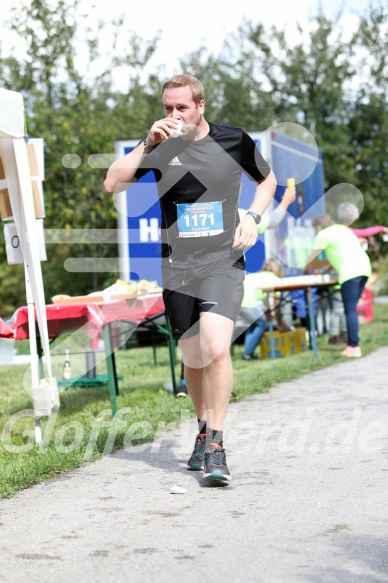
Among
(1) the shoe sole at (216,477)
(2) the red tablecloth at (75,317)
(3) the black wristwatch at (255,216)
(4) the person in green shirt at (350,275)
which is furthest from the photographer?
(4) the person in green shirt at (350,275)

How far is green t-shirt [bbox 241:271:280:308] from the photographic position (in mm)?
12211

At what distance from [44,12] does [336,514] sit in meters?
18.0

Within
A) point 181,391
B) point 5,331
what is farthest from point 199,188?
point 181,391

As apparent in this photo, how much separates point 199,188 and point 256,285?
7.01m

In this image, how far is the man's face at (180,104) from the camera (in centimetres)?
520

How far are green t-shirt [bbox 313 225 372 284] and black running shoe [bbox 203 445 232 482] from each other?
7.15m

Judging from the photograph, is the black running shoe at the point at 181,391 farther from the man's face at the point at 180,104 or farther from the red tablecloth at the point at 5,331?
the man's face at the point at 180,104

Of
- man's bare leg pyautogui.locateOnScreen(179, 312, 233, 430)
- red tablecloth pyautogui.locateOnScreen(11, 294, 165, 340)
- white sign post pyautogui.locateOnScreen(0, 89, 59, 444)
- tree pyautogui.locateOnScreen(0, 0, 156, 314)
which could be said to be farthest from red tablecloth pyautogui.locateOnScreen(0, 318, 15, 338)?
tree pyautogui.locateOnScreen(0, 0, 156, 314)

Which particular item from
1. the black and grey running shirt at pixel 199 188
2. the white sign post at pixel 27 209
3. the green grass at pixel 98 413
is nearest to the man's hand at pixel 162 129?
the black and grey running shirt at pixel 199 188

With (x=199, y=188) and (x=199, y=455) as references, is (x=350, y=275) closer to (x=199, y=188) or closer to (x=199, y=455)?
(x=199, y=455)

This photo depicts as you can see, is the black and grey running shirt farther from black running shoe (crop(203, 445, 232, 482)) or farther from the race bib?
black running shoe (crop(203, 445, 232, 482))

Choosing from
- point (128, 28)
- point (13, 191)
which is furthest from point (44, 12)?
point (13, 191)

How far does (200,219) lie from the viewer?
17.3 ft

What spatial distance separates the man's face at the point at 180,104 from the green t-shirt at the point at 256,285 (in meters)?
6.89
